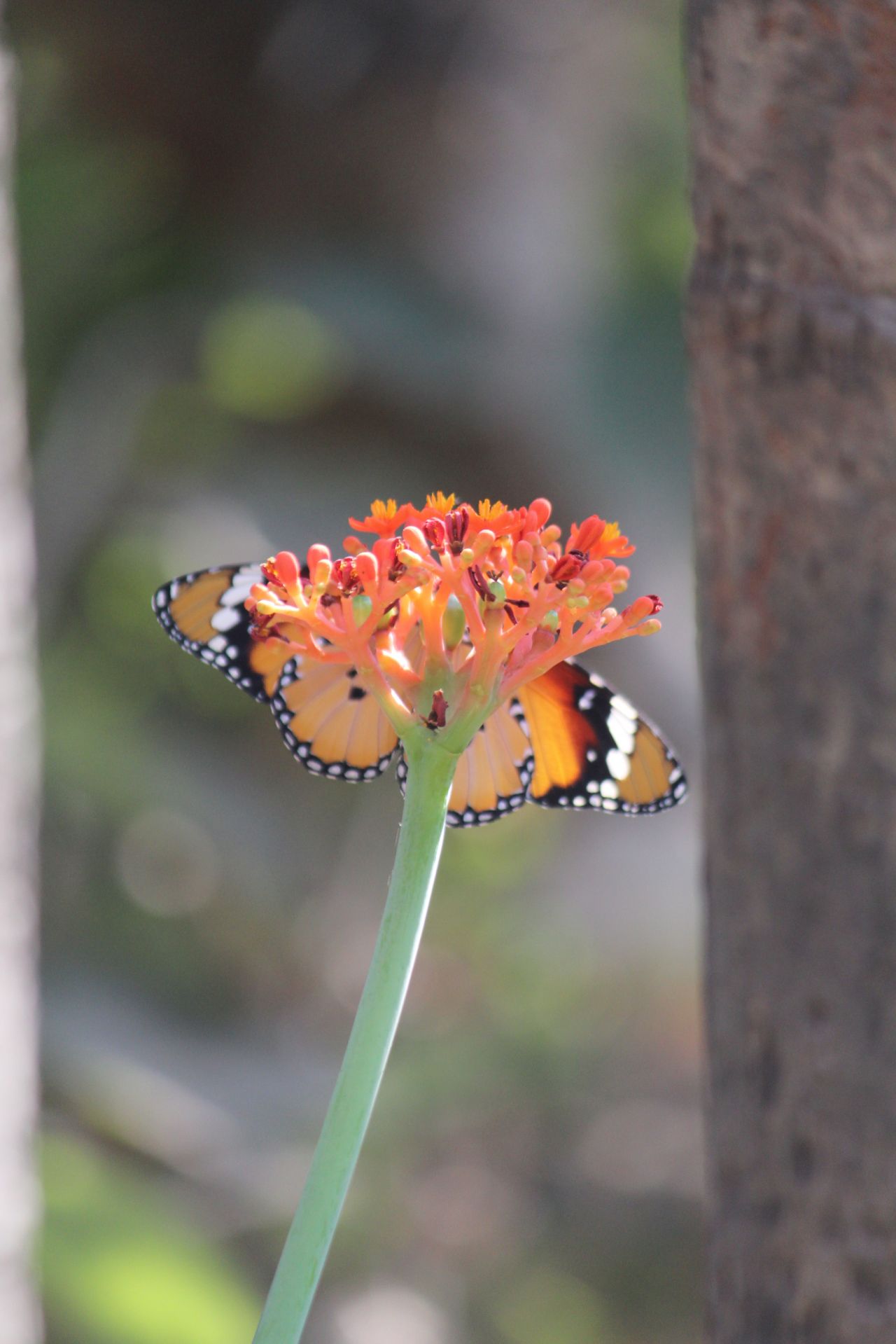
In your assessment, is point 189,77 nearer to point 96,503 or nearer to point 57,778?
point 96,503

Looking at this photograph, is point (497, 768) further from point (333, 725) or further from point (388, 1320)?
point (388, 1320)

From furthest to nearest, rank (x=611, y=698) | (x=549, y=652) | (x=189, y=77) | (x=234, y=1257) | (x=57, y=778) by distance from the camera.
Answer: (x=189, y=77) → (x=57, y=778) → (x=234, y=1257) → (x=611, y=698) → (x=549, y=652)

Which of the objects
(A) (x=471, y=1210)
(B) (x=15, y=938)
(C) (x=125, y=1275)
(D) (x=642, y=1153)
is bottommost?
(A) (x=471, y=1210)

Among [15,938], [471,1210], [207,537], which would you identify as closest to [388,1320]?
[471,1210]

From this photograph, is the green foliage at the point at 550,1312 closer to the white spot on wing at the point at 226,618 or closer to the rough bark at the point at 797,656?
the rough bark at the point at 797,656

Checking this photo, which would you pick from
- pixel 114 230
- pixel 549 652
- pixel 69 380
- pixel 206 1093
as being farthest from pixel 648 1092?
pixel 549 652
